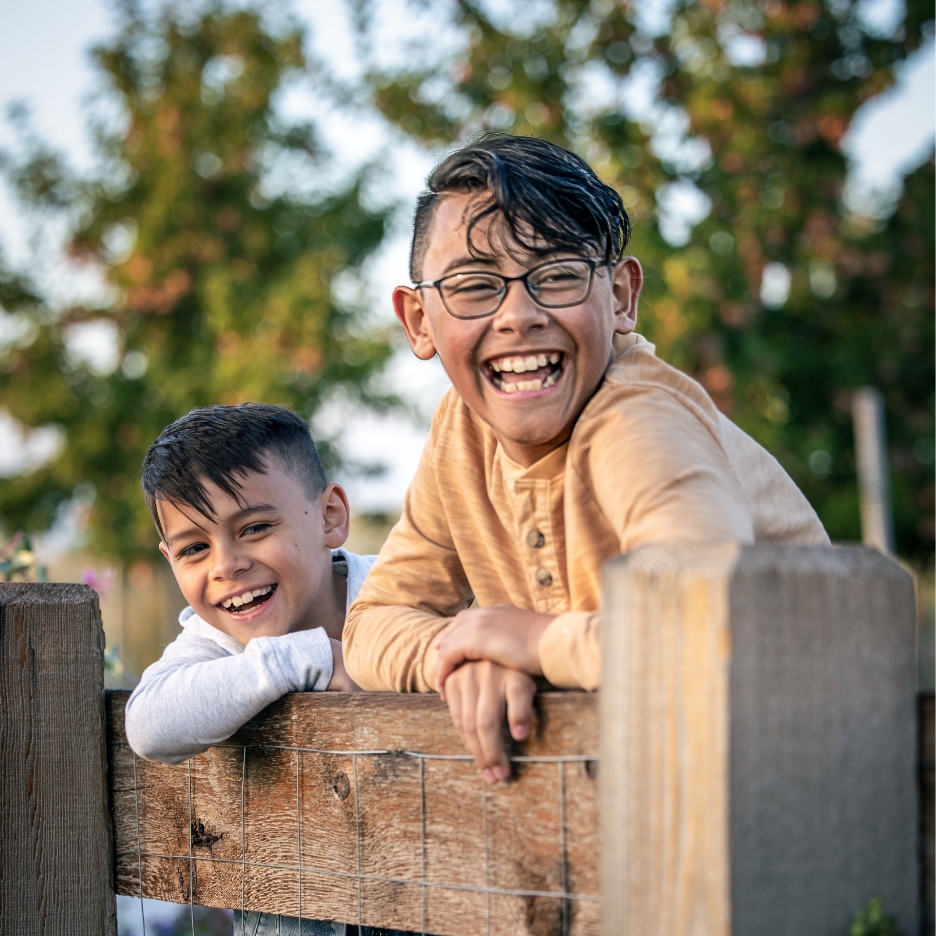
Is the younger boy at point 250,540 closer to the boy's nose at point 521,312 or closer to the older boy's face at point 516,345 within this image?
the older boy's face at point 516,345

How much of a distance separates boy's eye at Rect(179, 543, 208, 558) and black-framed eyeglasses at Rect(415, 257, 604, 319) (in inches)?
36.7

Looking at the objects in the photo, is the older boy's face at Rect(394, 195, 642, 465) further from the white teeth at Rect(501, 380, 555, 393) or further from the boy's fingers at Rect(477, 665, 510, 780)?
the boy's fingers at Rect(477, 665, 510, 780)

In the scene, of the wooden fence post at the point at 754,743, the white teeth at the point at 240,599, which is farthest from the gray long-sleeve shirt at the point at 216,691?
the wooden fence post at the point at 754,743

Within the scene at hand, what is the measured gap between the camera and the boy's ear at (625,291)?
2.05 metres

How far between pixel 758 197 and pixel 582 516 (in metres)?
10.6

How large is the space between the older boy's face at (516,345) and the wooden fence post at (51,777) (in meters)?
0.88

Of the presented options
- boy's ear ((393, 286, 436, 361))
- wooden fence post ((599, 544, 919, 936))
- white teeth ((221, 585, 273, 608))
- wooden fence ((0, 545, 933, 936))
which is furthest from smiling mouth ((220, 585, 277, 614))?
wooden fence post ((599, 544, 919, 936))

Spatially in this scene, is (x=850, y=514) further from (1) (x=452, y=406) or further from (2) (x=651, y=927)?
(2) (x=651, y=927)

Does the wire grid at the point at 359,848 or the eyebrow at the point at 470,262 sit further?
the eyebrow at the point at 470,262

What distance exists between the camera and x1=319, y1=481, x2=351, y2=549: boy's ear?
2.74m

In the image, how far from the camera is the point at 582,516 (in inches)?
71.7

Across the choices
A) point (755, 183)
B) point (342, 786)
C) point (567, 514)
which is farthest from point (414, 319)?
point (755, 183)

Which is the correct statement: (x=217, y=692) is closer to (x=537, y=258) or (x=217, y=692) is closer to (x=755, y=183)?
(x=537, y=258)

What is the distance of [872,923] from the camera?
122cm
